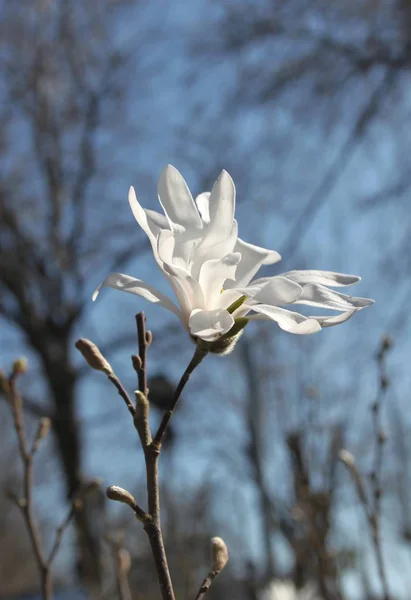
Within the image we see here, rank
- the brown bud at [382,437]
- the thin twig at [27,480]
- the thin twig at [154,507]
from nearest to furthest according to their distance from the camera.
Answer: the thin twig at [154,507], the thin twig at [27,480], the brown bud at [382,437]

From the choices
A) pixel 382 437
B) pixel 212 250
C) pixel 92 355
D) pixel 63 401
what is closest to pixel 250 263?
pixel 212 250

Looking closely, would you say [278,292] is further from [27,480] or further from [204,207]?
[27,480]

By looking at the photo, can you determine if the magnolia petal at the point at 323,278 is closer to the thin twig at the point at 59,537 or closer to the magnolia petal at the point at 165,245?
the magnolia petal at the point at 165,245

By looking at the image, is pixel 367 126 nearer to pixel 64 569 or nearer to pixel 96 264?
pixel 96 264

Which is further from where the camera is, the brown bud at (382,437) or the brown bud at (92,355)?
the brown bud at (382,437)

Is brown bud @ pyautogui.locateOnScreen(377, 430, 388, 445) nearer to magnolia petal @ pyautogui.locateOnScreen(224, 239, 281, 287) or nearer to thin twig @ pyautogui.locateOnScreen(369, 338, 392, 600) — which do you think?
thin twig @ pyautogui.locateOnScreen(369, 338, 392, 600)

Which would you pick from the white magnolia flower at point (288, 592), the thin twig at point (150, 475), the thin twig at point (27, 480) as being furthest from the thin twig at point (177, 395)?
the white magnolia flower at point (288, 592)

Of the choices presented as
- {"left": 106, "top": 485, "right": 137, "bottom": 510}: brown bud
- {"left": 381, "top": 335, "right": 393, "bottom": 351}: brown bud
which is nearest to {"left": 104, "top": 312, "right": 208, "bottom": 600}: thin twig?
{"left": 106, "top": 485, "right": 137, "bottom": 510}: brown bud
